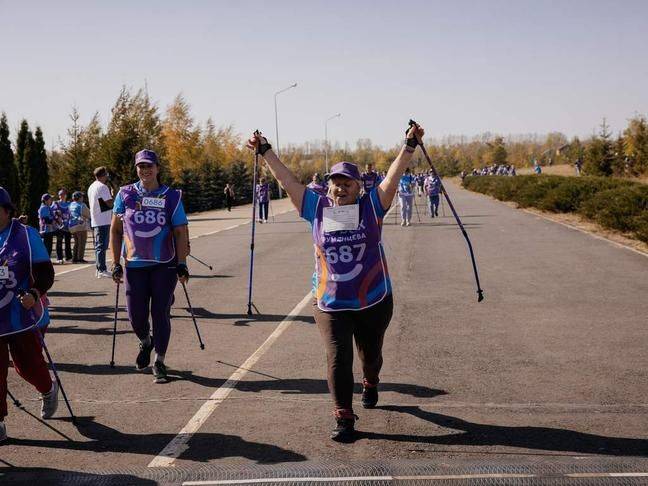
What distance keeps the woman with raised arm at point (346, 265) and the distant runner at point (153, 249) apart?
1858 millimetres

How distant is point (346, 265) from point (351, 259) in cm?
5

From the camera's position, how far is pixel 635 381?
21.3 ft

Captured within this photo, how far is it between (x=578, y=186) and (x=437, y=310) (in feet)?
66.1

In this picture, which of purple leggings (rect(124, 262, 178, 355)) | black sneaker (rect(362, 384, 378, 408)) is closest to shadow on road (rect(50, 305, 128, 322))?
purple leggings (rect(124, 262, 178, 355))

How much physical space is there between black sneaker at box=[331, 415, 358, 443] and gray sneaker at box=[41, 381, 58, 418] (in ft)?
6.78

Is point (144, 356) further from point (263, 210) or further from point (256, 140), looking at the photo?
point (263, 210)

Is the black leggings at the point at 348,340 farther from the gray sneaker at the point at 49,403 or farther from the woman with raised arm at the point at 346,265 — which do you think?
the gray sneaker at the point at 49,403

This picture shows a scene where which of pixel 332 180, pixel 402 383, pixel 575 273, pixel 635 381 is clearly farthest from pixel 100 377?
pixel 575 273

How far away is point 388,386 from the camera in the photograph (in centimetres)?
646

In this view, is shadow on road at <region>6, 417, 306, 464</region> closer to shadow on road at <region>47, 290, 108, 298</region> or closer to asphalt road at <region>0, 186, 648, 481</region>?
asphalt road at <region>0, 186, 648, 481</region>

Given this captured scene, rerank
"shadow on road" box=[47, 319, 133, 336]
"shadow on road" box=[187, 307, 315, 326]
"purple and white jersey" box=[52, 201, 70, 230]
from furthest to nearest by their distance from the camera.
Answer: "purple and white jersey" box=[52, 201, 70, 230] < "shadow on road" box=[187, 307, 315, 326] < "shadow on road" box=[47, 319, 133, 336]

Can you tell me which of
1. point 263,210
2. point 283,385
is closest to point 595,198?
point 263,210

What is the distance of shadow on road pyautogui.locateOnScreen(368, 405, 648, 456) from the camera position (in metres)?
4.86

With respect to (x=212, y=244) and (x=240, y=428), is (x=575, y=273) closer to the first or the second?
(x=240, y=428)
